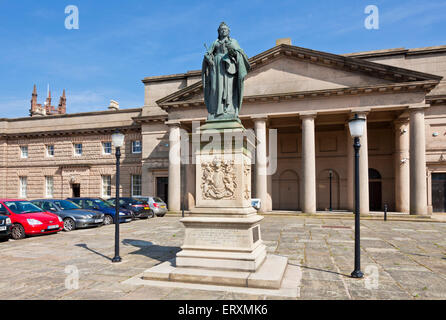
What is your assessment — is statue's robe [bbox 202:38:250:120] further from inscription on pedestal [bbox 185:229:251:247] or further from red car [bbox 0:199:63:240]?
red car [bbox 0:199:63:240]

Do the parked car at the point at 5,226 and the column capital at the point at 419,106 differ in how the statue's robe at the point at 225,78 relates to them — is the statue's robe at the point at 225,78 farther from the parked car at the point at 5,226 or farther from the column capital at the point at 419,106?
the column capital at the point at 419,106

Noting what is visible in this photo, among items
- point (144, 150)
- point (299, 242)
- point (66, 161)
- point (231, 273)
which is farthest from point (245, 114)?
point (66, 161)

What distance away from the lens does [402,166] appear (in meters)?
24.4

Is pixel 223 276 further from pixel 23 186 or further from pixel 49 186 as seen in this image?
pixel 23 186

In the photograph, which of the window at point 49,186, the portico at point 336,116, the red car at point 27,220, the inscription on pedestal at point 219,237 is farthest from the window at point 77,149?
the inscription on pedestal at point 219,237

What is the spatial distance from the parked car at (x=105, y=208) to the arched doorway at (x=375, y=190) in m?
20.6

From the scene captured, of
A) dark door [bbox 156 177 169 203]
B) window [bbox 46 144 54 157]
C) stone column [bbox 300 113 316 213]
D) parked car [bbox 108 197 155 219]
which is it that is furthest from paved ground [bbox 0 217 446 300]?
window [bbox 46 144 54 157]

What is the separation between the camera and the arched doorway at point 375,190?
90.5ft

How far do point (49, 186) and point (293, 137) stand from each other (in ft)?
87.4

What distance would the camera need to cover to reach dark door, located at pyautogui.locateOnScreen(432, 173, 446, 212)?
24.5 metres

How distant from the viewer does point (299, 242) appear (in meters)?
11.4

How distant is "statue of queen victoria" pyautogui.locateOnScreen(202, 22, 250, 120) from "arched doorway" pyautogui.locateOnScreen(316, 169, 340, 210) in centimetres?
2321

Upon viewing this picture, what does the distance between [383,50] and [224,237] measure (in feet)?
83.2

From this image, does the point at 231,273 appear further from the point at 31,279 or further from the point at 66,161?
the point at 66,161
